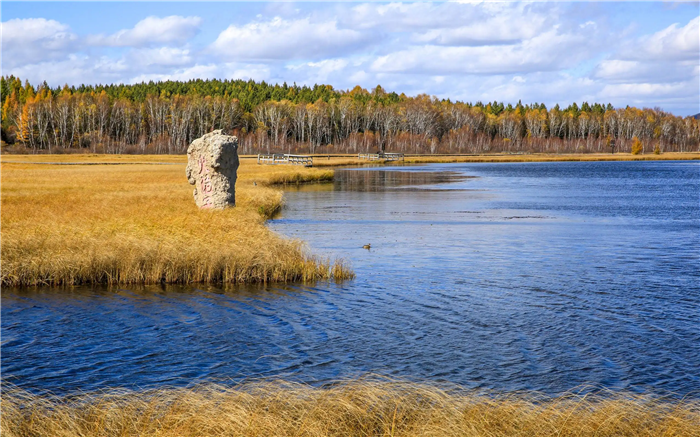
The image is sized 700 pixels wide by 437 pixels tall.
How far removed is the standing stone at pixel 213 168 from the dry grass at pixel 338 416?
22242mm

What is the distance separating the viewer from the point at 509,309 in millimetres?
18000

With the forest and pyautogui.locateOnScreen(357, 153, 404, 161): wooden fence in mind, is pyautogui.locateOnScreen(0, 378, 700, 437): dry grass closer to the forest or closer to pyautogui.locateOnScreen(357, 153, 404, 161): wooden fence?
pyautogui.locateOnScreen(357, 153, 404, 161): wooden fence

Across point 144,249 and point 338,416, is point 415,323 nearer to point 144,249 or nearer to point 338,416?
point 338,416

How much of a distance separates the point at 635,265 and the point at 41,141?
137 meters

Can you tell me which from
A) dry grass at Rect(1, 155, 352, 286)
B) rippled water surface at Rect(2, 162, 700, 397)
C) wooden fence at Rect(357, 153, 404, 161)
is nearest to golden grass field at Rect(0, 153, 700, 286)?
dry grass at Rect(1, 155, 352, 286)

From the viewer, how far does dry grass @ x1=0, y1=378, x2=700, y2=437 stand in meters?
9.03

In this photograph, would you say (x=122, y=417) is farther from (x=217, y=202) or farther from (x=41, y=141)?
(x=41, y=141)

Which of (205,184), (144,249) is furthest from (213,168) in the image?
(144,249)

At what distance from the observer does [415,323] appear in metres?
16.7

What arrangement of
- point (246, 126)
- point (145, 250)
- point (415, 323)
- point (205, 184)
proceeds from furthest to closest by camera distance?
point (246, 126) → point (205, 184) → point (145, 250) → point (415, 323)

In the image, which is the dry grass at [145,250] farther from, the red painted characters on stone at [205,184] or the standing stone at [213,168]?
the red painted characters on stone at [205,184]

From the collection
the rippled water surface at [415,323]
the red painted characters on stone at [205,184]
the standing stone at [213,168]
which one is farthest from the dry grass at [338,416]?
the red painted characters on stone at [205,184]

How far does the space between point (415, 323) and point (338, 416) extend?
7.38m

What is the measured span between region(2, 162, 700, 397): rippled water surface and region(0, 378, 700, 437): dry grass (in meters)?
2.07
